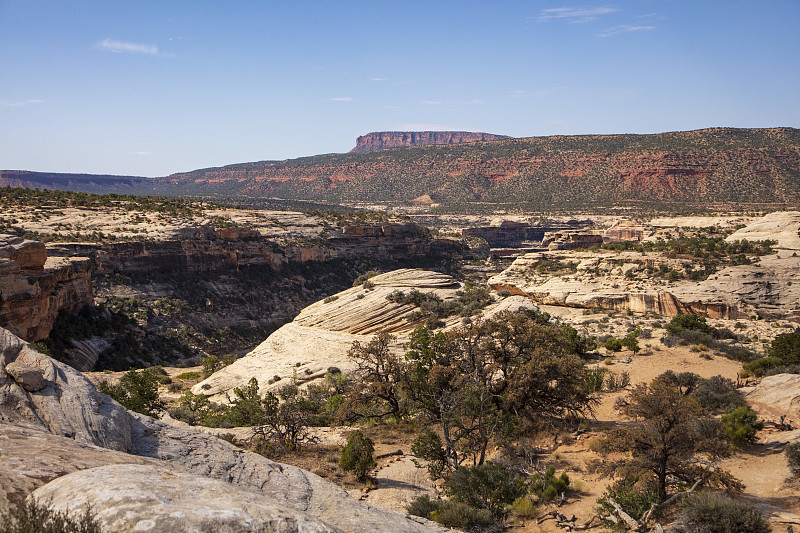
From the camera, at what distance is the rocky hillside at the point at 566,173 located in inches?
3725

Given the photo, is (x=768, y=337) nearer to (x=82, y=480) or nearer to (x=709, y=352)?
(x=709, y=352)

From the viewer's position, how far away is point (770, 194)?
85125 mm

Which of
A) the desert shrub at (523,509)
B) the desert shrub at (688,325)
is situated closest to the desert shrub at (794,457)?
the desert shrub at (523,509)

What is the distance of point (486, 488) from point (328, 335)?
1264cm

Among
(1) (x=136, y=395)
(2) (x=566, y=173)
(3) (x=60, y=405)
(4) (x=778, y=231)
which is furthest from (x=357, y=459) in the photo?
(2) (x=566, y=173)

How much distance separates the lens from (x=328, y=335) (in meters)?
21.4

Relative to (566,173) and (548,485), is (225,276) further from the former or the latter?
(566,173)

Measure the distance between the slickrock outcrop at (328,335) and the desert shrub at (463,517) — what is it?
10.2 m

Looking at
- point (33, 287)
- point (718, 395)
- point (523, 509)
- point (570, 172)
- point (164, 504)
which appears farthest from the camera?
point (570, 172)

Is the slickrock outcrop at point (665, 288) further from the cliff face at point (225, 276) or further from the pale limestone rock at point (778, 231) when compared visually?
the cliff face at point (225, 276)

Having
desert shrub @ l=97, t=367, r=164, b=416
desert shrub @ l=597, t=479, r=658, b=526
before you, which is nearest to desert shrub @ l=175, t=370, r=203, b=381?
desert shrub @ l=97, t=367, r=164, b=416

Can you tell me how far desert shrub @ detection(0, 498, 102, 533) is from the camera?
3264 mm

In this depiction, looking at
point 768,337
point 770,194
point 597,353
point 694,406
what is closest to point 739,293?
point 768,337

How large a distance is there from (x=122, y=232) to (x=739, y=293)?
41.3 m
